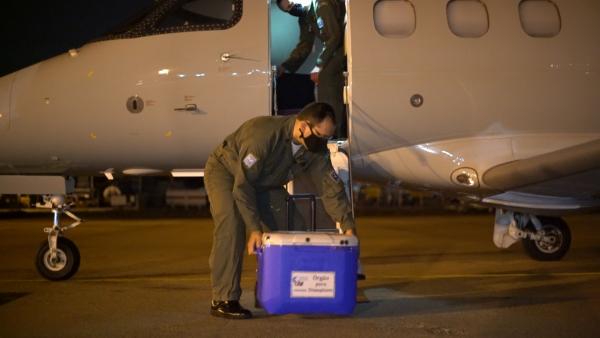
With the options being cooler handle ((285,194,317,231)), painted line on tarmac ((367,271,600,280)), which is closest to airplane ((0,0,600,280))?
painted line on tarmac ((367,271,600,280))

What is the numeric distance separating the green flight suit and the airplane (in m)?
1.55

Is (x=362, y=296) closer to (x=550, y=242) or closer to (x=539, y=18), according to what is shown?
(x=539, y=18)

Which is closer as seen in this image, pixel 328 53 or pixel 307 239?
pixel 307 239

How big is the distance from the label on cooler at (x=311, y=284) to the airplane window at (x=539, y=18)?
3.75 m

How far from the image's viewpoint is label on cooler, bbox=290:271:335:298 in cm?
509

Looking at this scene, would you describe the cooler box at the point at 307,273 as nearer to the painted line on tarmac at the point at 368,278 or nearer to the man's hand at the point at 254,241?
the man's hand at the point at 254,241

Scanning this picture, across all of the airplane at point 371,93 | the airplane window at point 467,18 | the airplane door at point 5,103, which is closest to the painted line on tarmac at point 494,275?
the airplane at point 371,93

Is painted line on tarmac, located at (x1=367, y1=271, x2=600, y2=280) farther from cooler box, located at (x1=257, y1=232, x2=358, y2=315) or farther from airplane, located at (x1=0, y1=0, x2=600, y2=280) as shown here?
cooler box, located at (x1=257, y1=232, x2=358, y2=315)

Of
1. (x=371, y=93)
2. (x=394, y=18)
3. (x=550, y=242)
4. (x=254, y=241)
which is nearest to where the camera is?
(x=254, y=241)

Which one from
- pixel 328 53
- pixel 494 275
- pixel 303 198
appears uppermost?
pixel 328 53

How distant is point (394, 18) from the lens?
7.25m

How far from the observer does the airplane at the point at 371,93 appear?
23.5ft

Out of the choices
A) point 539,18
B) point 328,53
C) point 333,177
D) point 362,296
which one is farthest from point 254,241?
point 539,18

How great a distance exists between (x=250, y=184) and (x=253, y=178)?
5 centimetres
